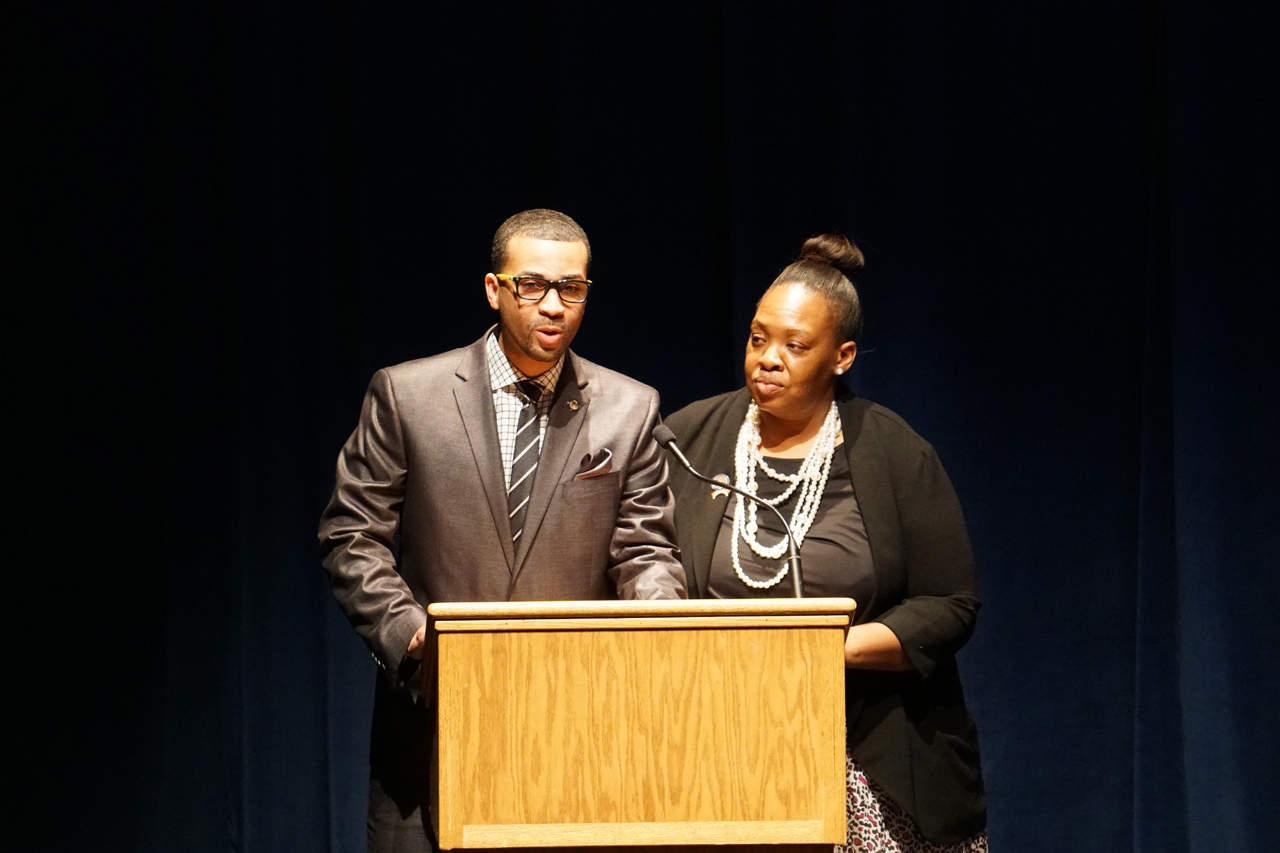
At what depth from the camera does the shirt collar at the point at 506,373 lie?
7.79 feet

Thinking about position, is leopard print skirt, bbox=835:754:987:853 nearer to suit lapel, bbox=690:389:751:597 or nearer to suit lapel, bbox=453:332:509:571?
suit lapel, bbox=690:389:751:597

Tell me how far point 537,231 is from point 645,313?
119 centimetres

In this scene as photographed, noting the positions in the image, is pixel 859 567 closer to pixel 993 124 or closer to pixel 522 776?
pixel 522 776

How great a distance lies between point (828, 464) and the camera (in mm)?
2529

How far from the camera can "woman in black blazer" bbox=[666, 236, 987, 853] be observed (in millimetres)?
2400

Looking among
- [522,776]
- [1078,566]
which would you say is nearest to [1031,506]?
[1078,566]

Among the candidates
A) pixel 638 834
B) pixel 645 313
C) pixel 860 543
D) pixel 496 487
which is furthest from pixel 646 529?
pixel 645 313

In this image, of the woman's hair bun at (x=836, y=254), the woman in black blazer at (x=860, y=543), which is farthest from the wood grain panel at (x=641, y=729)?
the woman's hair bun at (x=836, y=254)

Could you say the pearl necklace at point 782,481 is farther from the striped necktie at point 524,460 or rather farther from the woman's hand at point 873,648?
the striped necktie at point 524,460

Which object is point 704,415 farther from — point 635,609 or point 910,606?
point 635,609

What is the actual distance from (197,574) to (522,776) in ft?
6.16

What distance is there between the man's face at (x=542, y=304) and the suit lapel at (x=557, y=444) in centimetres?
8

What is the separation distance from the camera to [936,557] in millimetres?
2484

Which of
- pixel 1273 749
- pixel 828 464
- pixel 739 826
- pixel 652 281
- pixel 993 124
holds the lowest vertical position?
pixel 1273 749
